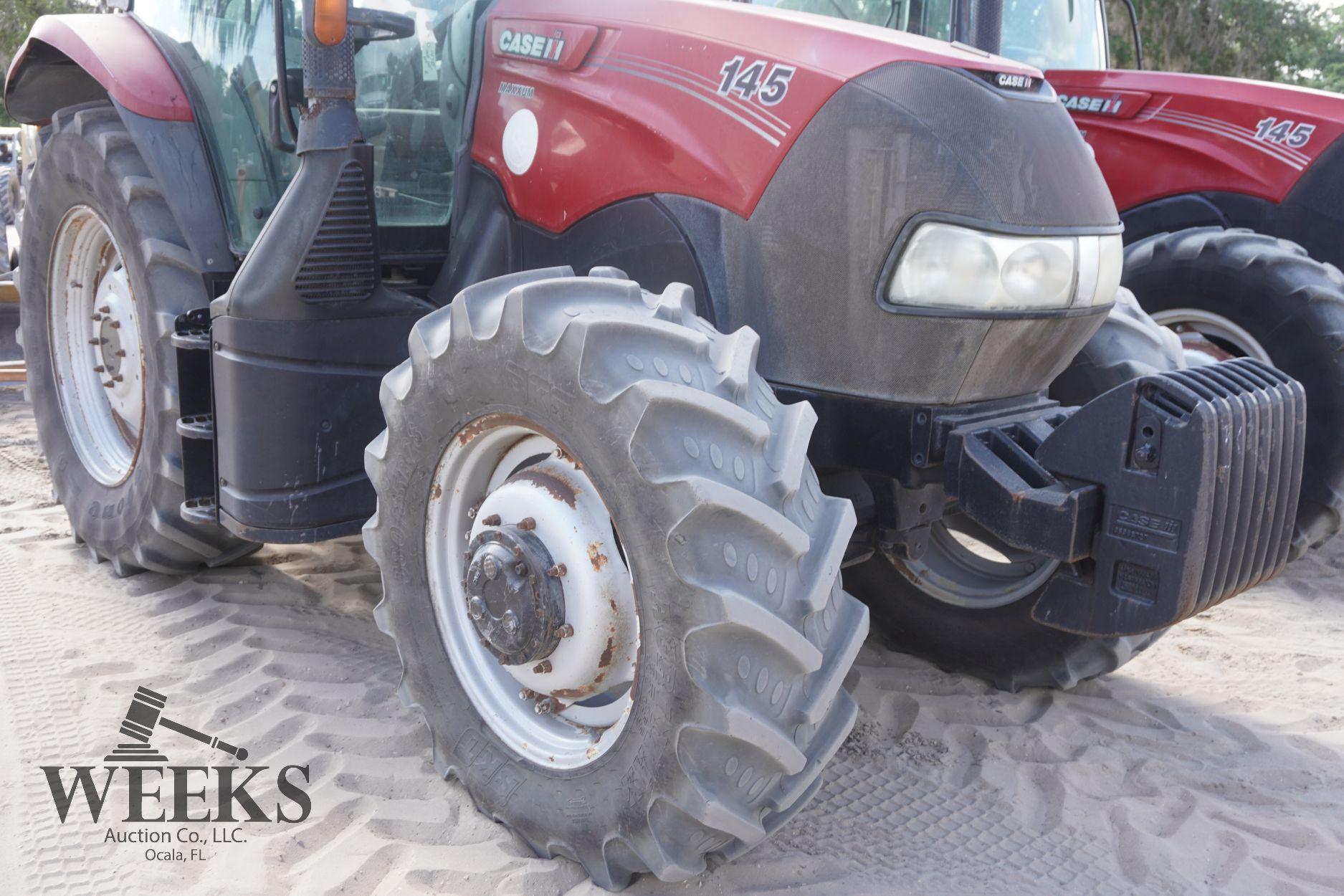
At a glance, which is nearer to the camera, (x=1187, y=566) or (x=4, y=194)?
(x=1187, y=566)

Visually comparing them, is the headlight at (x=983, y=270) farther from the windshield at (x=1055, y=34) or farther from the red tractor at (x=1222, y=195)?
the windshield at (x=1055, y=34)

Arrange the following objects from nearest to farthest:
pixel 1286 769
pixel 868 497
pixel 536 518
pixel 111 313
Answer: pixel 536 518, pixel 868 497, pixel 1286 769, pixel 111 313

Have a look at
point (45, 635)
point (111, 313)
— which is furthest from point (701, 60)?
point (45, 635)

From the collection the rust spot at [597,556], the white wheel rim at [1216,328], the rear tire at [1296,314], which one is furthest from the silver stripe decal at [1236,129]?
the rust spot at [597,556]

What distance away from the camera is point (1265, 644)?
3600 millimetres

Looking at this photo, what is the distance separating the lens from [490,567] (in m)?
2.12

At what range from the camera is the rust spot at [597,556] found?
6.73 ft

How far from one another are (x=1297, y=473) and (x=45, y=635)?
10.4 ft

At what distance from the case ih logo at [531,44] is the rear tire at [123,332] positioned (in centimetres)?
107

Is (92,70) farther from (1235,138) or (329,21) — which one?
(1235,138)

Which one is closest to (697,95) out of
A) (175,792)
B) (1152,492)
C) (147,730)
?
(1152,492)

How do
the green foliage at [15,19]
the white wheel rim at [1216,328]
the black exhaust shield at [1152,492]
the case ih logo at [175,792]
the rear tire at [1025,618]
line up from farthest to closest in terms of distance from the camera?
1. the green foliage at [15,19]
2. the white wheel rim at [1216,328]
3. the rear tire at [1025,618]
4. the case ih logo at [175,792]
5. the black exhaust shield at [1152,492]

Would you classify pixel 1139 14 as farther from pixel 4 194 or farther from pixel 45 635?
pixel 45 635

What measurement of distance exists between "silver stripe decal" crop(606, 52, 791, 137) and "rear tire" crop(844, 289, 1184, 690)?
104 centimetres
